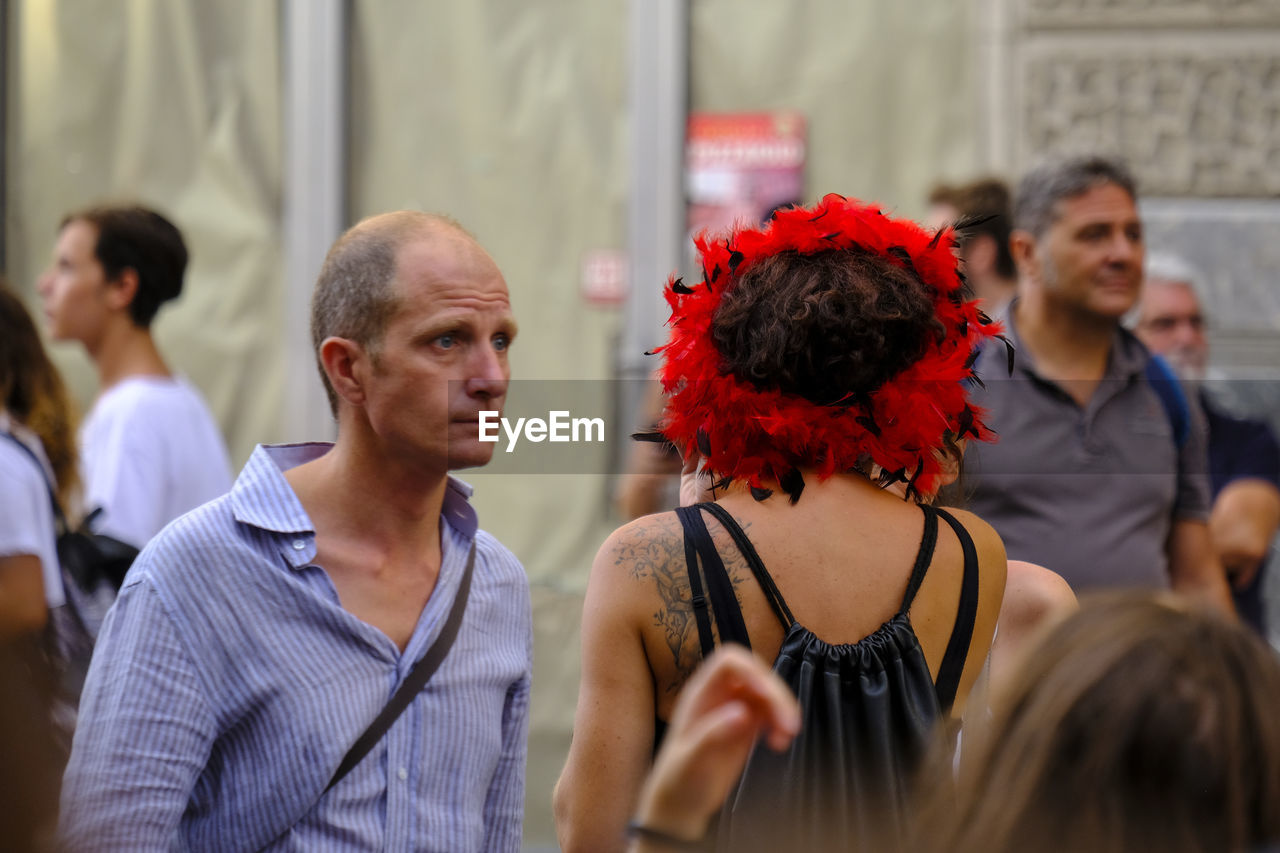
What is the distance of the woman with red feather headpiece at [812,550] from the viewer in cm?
195

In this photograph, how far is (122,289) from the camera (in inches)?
178

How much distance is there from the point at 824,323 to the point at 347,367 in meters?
0.89

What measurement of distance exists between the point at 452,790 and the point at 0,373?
81.9 inches

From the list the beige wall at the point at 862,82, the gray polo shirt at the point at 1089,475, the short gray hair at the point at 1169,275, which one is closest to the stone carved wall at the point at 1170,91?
the short gray hair at the point at 1169,275

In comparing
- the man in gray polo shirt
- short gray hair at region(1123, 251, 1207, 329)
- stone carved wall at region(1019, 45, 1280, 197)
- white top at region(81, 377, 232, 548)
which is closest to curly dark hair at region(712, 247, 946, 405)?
the man in gray polo shirt

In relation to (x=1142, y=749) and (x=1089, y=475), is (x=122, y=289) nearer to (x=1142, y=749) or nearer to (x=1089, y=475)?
(x=1089, y=475)

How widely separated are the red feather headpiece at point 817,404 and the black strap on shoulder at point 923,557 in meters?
0.09

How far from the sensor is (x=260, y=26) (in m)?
6.20

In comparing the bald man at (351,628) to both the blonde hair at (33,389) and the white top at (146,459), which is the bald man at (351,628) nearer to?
the blonde hair at (33,389)

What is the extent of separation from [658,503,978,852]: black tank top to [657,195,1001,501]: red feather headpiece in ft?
0.63

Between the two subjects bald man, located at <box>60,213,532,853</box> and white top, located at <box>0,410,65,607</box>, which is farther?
white top, located at <box>0,410,65,607</box>

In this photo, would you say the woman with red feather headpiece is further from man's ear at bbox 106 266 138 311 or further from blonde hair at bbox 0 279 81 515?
man's ear at bbox 106 266 138 311

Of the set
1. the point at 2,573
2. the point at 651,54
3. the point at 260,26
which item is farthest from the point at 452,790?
the point at 260,26

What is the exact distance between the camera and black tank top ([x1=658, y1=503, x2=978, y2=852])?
6.33ft
